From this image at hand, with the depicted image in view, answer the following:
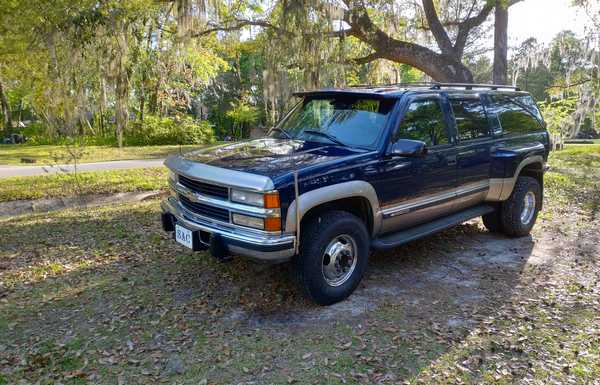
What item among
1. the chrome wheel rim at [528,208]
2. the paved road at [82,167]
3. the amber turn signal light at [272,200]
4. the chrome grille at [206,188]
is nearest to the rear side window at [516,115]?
the chrome wheel rim at [528,208]

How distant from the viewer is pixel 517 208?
229 inches

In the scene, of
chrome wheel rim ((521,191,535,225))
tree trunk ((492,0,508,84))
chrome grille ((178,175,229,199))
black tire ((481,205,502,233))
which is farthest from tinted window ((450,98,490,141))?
tree trunk ((492,0,508,84))

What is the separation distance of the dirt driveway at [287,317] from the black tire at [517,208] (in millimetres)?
239

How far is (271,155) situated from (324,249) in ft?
Result: 3.19

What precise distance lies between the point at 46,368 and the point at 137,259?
2.18m

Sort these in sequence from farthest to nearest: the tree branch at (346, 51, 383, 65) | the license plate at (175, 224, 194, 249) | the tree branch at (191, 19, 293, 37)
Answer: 1. the tree branch at (346, 51, 383, 65)
2. the tree branch at (191, 19, 293, 37)
3. the license plate at (175, 224, 194, 249)

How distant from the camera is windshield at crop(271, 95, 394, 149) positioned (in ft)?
14.2

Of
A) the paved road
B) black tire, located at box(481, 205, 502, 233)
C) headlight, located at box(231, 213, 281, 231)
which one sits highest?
headlight, located at box(231, 213, 281, 231)

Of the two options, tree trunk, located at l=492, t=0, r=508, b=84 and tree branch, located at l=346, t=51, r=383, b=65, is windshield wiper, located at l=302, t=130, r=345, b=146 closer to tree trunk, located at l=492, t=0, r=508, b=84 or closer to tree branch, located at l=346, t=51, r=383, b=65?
tree branch, located at l=346, t=51, r=383, b=65

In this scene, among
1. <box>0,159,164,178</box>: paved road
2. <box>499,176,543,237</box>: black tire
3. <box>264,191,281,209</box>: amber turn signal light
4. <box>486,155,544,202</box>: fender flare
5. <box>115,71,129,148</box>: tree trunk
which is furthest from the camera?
<box>0,159,164,178</box>: paved road

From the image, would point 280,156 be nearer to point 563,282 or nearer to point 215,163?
point 215,163

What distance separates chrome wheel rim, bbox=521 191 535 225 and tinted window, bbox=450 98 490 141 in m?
1.39

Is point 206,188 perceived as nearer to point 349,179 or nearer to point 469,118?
point 349,179

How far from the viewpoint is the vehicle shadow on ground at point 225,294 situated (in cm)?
362
